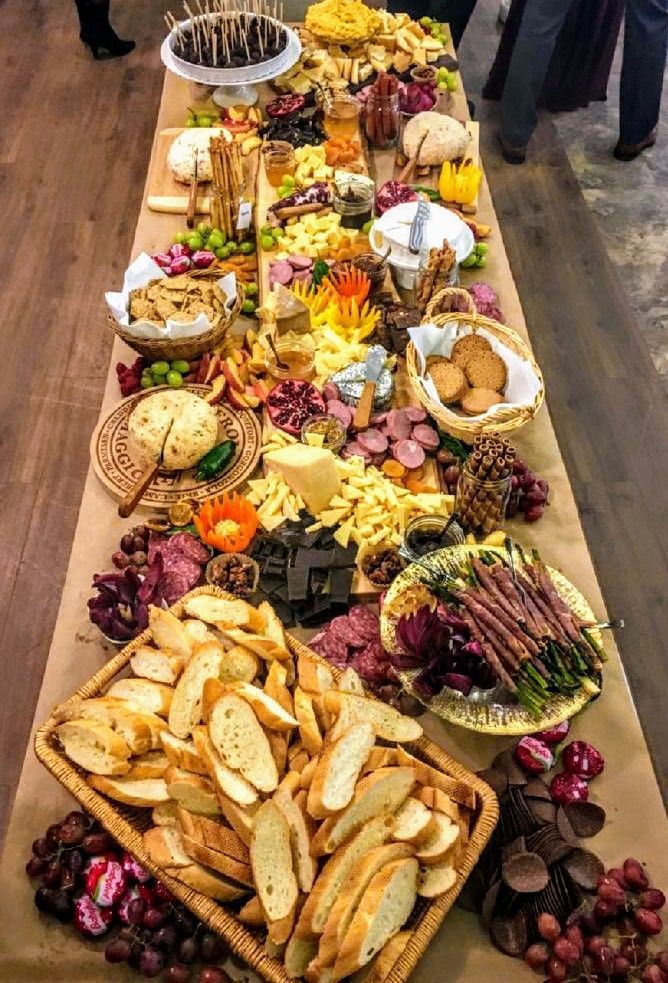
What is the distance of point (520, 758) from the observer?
1.90 m

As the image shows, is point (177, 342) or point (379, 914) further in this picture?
point (177, 342)

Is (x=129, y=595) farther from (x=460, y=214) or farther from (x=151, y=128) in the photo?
(x=151, y=128)

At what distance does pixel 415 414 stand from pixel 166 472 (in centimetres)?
78

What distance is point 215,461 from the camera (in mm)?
2416

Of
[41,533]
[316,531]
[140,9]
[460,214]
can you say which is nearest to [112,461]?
[316,531]

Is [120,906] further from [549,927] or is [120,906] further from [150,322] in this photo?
[150,322]

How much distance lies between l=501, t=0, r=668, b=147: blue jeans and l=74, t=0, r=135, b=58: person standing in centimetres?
281

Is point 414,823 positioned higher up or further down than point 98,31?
higher up

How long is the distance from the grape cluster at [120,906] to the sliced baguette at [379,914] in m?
0.36

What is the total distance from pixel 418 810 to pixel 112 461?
1.40 metres

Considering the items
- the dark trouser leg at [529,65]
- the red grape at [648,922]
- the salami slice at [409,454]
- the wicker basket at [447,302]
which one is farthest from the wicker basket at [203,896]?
the dark trouser leg at [529,65]

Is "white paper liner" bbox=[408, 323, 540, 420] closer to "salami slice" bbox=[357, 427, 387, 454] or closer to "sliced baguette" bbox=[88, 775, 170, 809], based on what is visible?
"salami slice" bbox=[357, 427, 387, 454]

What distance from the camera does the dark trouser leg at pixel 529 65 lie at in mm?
4457

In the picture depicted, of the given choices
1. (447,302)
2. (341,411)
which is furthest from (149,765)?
(447,302)
